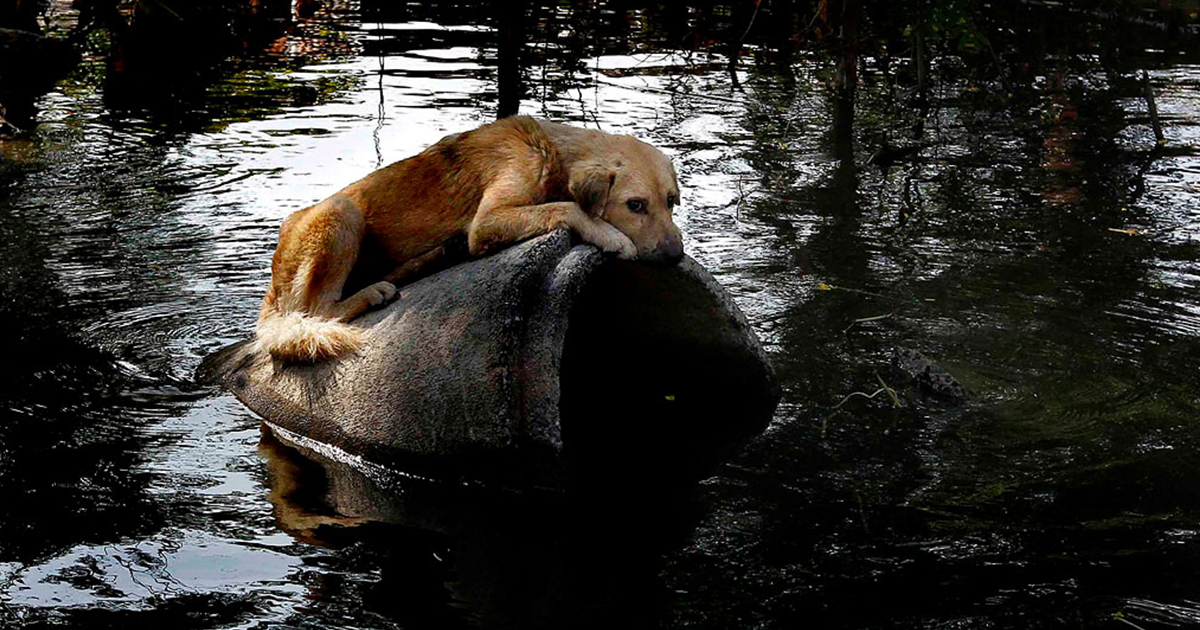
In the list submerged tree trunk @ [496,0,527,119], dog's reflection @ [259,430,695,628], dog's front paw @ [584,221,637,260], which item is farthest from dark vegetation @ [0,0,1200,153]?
dog's reflection @ [259,430,695,628]

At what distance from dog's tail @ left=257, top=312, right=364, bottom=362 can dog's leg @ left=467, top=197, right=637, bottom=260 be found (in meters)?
0.68

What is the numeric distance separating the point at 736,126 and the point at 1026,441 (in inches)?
277

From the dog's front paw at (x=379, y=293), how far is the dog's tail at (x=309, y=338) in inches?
6.7

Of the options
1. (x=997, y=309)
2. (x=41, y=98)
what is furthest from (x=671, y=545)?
(x=41, y=98)

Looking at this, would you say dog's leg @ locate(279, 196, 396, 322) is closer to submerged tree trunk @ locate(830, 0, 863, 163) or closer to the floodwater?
the floodwater

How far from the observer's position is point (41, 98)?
44.9 feet

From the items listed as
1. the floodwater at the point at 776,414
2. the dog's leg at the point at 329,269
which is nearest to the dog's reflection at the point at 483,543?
the floodwater at the point at 776,414

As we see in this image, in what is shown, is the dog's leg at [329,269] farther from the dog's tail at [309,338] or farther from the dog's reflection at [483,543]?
the dog's reflection at [483,543]

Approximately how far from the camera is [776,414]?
21.5 ft

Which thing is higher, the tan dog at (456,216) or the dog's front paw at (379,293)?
the tan dog at (456,216)

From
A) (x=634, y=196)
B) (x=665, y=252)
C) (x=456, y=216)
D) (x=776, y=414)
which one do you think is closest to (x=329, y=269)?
(x=456, y=216)

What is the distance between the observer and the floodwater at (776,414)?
4742 millimetres

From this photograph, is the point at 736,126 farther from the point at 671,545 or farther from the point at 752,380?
the point at 671,545

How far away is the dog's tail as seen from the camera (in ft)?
20.5
